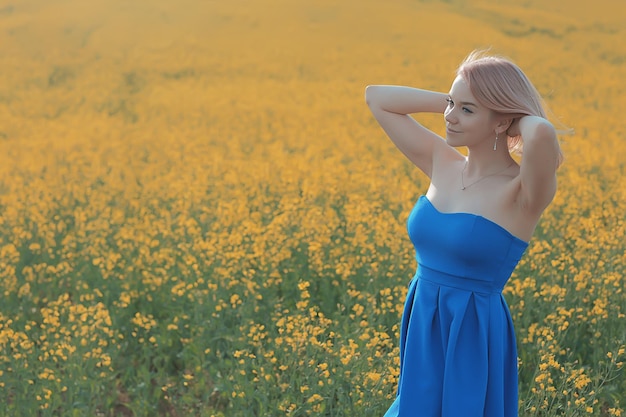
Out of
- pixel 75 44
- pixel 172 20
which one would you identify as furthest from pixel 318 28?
pixel 75 44

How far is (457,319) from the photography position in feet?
7.86

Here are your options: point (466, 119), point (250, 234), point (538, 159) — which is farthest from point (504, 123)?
point (250, 234)

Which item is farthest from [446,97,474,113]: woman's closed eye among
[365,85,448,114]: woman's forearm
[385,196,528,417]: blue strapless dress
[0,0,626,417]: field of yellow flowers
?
[0,0,626,417]: field of yellow flowers

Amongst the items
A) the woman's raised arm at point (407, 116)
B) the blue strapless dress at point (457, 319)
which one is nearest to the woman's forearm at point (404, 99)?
the woman's raised arm at point (407, 116)

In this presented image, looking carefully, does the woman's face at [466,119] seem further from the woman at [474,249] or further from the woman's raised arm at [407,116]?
the woman's raised arm at [407,116]

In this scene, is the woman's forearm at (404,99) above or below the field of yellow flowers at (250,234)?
above

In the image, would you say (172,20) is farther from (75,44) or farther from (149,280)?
(149,280)

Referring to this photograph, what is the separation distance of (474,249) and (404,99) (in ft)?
2.01

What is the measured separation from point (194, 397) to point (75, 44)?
13.1 m

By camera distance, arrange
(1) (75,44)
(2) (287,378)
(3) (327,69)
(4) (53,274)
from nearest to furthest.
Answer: (2) (287,378), (4) (53,274), (3) (327,69), (1) (75,44)

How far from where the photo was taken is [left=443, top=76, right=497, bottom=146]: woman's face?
2.39m

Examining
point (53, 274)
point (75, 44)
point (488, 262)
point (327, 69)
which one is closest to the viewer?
point (488, 262)

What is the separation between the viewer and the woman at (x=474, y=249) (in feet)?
7.70

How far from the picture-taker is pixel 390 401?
11.5ft
